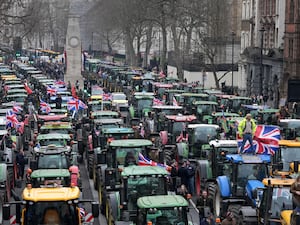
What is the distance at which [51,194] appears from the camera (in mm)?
16328

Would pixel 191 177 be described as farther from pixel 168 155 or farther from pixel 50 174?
pixel 50 174

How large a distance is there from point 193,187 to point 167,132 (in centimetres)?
798

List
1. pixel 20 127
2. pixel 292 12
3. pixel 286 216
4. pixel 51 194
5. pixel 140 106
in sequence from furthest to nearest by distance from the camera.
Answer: pixel 292 12, pixel 140 106, pixel 20 127, pixel 51 194, pixel 286 216

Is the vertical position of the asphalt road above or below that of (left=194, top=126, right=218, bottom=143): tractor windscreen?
below

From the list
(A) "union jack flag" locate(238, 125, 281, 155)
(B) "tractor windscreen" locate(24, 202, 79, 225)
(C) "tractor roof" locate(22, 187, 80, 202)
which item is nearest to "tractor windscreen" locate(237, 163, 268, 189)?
(A) "union jack flag" locate(238, 125, 281, 155)

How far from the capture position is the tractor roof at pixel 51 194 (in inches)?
633

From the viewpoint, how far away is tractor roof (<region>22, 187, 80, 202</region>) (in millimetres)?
16078

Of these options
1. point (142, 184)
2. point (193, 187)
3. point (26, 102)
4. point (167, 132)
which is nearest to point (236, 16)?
point (26, 102)

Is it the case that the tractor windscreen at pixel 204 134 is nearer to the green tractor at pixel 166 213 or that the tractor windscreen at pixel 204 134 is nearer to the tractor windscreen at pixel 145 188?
the tractor windscreen at pixel 145 188

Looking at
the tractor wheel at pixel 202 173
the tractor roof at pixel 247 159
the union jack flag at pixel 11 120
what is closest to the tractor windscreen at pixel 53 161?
the tractor wheel at pixel 202 173

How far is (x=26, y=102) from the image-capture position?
48.7 m

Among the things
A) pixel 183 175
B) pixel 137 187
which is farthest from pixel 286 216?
pixel 183 175

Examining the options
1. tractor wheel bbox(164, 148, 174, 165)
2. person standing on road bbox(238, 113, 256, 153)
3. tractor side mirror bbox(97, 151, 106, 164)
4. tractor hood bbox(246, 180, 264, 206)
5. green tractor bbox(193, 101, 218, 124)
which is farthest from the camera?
green tractor bbox(193, 101, 218, 124)

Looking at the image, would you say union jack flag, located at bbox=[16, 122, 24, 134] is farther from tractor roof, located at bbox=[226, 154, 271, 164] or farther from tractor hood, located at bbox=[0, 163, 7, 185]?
tractor roof, located at bbox=[226, 154, 271, 164]
